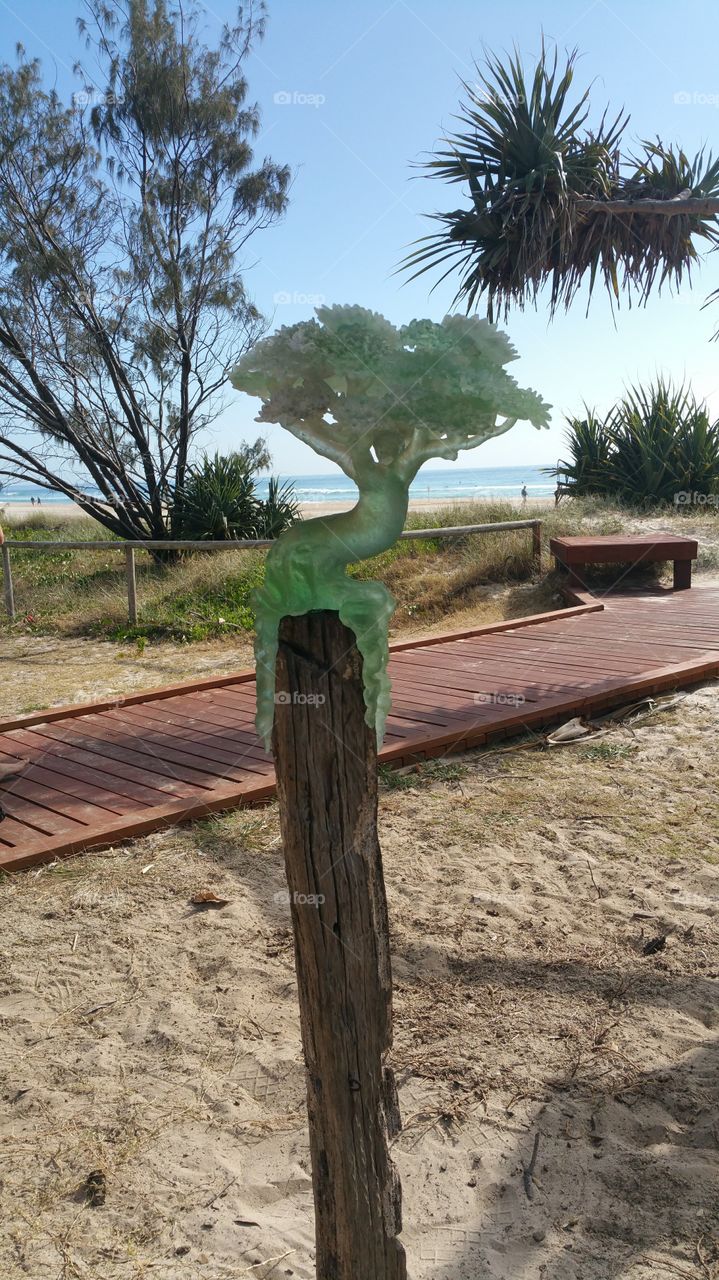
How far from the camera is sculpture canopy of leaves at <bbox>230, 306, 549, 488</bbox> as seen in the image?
4.97ft

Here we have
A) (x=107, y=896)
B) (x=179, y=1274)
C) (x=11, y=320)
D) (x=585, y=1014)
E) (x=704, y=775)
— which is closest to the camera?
(x=179, y=1274)

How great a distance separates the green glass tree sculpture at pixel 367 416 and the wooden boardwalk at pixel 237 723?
294cm

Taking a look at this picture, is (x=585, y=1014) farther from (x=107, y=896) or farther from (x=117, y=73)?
(x=117, y=73)

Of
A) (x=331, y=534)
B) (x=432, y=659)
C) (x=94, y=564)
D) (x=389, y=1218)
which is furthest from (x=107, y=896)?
(x=94, y=564)

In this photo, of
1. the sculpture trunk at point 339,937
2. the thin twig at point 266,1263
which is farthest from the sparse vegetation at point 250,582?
the sculpture trunk at point 339,937

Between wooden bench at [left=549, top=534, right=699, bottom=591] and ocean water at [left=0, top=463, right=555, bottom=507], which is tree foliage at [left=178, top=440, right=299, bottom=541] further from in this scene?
ocean water at [left=0, top=463, right=555, bottom=507]

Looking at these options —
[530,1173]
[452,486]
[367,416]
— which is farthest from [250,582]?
[452,486]

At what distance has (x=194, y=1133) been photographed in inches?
99.7

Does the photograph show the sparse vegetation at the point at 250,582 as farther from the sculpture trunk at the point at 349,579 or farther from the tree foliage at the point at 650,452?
the sculpture trunk at the point at 349,579

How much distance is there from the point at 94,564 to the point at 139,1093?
11.3 meters

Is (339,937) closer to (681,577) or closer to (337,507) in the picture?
(681,577)

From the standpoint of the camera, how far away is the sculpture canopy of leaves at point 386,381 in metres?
1.51

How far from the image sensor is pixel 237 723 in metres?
5.91

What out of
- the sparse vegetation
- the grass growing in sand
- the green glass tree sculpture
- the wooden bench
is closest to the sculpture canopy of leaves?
the green glass tree sculpture
